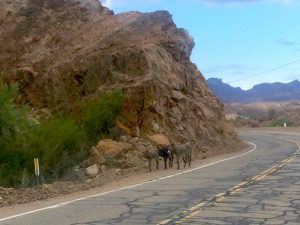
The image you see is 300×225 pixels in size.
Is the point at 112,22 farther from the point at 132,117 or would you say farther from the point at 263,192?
the point at 263,192

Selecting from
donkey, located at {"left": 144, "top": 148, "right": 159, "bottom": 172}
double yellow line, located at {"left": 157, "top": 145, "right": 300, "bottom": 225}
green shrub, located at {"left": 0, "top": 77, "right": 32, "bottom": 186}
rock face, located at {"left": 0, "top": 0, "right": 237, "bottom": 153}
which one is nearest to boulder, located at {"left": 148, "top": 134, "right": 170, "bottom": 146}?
rock face, located at {"left": 0, "top": 0, "right": 237, "bottom": 153}

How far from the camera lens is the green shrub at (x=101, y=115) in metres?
33.0

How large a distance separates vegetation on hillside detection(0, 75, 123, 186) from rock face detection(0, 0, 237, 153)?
175 centimetres

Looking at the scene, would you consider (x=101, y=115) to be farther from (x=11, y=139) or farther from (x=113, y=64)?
(x=11, y=139)

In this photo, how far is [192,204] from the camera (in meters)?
14.4

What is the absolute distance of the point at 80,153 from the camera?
29328 millimetres

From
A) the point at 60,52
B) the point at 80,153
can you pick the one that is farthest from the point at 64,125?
the point at 60,52

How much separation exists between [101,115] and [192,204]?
19.1m

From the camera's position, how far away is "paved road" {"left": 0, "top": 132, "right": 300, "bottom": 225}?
40.3ft

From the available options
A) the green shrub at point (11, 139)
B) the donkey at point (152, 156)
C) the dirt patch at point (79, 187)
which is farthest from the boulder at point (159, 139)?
the green shrub at point (11, 139)

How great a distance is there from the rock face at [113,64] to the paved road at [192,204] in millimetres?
14233

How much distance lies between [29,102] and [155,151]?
13.8 meters

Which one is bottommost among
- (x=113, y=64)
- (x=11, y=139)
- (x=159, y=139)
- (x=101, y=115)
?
(x=159, y=139)

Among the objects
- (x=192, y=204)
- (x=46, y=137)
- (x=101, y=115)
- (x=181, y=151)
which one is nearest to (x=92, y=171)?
(x=46, y=137)
